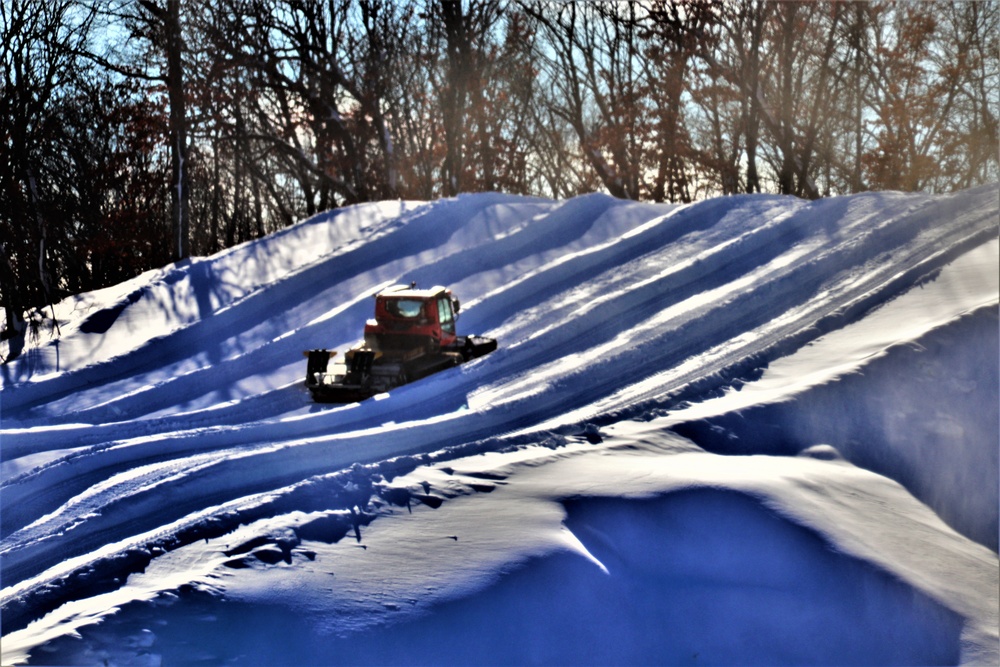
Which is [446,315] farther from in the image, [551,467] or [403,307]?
[551,467]

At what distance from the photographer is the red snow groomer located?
8781 millimetres

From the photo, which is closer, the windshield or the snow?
the snow

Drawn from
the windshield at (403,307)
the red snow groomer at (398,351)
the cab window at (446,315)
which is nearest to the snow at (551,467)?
the red snow groomer at (398,351)

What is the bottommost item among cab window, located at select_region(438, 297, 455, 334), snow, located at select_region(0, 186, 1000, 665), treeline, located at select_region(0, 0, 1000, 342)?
snow, located at select_region(0, 186, 1000, 665)

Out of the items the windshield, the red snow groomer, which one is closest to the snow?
the red snow groomer

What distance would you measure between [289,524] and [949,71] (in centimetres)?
1888

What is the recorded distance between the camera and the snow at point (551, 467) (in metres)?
4.62

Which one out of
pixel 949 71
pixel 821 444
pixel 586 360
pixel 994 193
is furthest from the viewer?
pixel 949 71

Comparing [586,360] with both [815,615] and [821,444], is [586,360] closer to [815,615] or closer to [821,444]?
[821,444]

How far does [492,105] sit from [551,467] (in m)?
17.9

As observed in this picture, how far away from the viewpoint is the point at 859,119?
20094 millimetres

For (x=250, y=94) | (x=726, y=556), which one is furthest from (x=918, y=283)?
(x=250, y=94)

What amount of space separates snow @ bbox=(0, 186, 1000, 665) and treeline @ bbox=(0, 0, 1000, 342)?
194 inches

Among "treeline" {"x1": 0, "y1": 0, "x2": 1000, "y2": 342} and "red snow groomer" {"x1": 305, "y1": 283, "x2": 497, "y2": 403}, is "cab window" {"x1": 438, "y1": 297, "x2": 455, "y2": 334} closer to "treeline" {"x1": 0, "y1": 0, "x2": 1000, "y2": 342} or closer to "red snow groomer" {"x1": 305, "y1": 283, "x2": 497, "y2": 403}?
"red snow groomer" {"x1": 305, "y1": 283, "x2": 497, "y2": 403}
